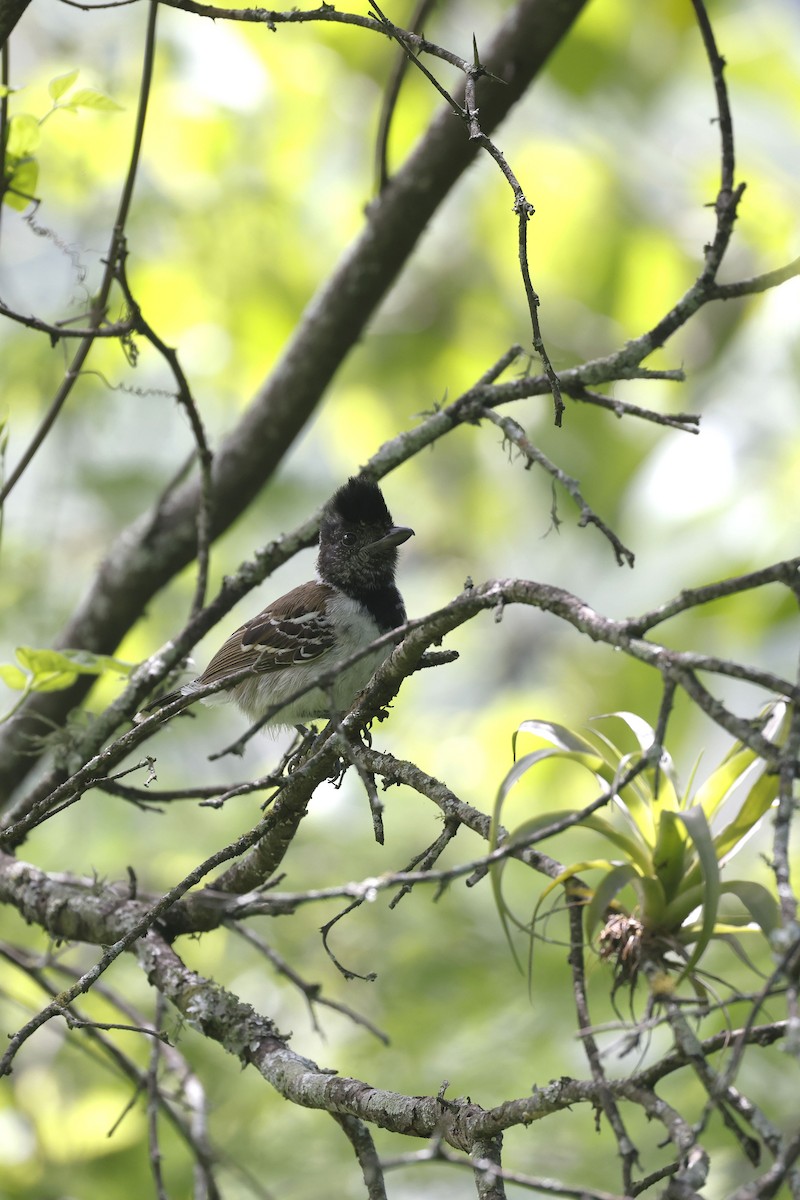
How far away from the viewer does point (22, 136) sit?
299 cm

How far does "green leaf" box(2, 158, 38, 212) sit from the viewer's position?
302 centimetres

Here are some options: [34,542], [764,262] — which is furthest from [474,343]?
[34,542]

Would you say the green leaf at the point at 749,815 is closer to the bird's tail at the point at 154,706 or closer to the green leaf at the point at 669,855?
the green leaf at the point at 669,855

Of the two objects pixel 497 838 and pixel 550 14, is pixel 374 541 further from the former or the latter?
pixel 497 838

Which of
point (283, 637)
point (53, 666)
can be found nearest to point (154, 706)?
point (53, 666)

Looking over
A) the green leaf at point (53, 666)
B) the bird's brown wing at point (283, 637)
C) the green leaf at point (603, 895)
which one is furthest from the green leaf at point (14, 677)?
the green leaf at point (603, 895)

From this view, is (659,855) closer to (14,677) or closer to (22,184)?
(14,677)

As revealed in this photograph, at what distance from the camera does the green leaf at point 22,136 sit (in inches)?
117

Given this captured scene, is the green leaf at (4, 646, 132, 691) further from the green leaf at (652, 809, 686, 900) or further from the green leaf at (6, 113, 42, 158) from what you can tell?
the green leaf at (652, 809, 686, 900)

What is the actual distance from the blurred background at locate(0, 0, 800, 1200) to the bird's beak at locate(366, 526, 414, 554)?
2.98 ft

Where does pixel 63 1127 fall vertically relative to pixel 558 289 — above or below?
below

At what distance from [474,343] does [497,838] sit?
6521 millimetres

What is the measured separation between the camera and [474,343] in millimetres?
7906

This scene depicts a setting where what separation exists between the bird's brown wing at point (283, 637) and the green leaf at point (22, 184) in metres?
1.67
